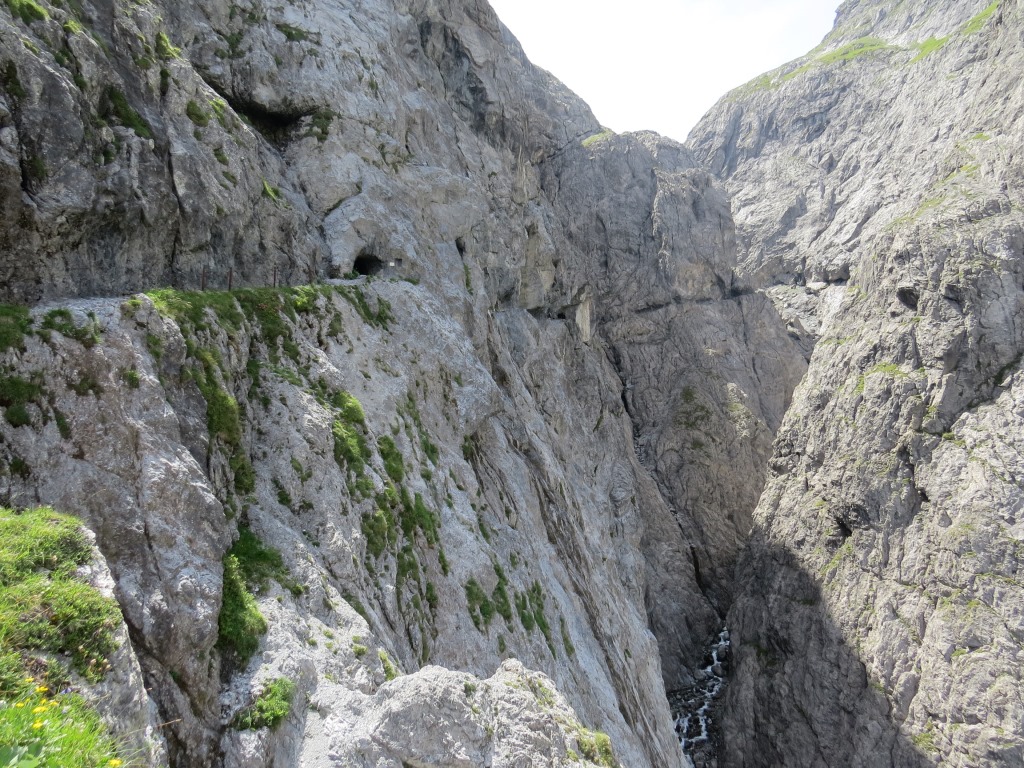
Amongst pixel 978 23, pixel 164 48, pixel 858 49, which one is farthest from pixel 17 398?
pixel 858 49

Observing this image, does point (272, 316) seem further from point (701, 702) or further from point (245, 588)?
point (701, 702)

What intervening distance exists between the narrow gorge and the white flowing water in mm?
275

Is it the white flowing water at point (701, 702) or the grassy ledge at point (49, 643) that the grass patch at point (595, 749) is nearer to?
the grassy ledge at point (49, 643)

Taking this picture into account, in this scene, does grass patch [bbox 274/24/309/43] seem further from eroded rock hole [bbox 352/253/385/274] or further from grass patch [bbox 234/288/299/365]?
grass patch [bbox 234/288/299/365]

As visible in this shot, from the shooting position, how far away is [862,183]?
8944 centimetres

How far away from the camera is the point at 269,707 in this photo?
1012 centimetres

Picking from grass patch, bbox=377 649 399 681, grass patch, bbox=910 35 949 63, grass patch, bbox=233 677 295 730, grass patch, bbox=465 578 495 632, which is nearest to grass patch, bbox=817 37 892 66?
grass patch, bbox=910 35 949 63

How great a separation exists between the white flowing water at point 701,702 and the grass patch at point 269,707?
44.1 metres

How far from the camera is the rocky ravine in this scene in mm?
10523

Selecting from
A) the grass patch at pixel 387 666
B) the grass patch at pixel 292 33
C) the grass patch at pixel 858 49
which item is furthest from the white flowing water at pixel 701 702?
the grass patch at pixel 858 49

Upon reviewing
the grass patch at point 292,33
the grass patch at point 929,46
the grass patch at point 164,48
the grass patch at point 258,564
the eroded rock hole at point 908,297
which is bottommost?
the grass patch at point 258,564

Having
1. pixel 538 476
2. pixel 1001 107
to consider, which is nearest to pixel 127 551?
pixel 538 476

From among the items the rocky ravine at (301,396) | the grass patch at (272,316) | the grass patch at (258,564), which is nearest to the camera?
the rocky ravine at (301,396)

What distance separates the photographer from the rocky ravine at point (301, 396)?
10523 mm
